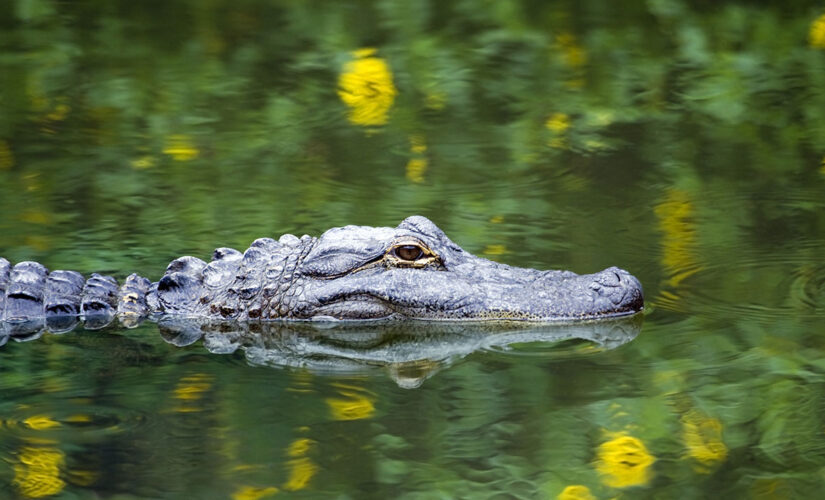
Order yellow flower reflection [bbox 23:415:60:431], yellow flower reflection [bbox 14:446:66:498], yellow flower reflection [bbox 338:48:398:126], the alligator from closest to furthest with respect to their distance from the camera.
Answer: yellow flower reflection [bbox 14:446:66:498]
yellow flower reflection [bbox 23:415:60:431]
the alligator
yellow flower reflection [bbox 338:48:398:126]

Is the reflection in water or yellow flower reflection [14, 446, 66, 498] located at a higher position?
the reflection in water

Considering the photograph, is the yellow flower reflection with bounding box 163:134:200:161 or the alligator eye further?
the yellow flower reflection with bounding box 163:134:200:161

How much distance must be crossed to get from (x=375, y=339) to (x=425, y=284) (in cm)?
41

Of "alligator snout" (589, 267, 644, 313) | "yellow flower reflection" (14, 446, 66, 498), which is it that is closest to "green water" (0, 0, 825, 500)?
"yellow flower reflection" (14, 446, 66, 498)

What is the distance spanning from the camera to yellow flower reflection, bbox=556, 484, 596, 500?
15.2 ft

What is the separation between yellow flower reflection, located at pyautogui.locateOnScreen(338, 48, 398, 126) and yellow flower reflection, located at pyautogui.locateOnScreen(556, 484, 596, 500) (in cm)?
655

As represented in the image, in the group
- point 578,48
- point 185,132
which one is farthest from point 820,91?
point 185,132

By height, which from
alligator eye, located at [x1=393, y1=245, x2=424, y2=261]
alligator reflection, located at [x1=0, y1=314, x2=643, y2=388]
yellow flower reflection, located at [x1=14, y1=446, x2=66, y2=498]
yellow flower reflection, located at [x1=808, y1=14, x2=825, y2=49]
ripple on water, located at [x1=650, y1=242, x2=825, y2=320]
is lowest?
alligator reflection, located at [x1=0, y1=314, x2=643, y2=388]

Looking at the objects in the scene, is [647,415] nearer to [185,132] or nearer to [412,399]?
[412,399]

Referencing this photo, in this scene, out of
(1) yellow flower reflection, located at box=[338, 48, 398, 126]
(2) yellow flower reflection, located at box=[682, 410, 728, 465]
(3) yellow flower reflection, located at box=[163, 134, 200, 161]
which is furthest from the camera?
(1) yellow flower reflection, located at box=[338, 48, 398, 126]

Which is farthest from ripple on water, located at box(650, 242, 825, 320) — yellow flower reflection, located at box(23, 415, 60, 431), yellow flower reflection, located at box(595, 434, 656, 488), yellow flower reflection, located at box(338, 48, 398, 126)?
yellow flower reflection, located at box(338, 48, 398, 126)

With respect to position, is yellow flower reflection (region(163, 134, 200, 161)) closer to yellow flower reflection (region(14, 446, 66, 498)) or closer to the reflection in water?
yellow flower reflection (region(14, 446, 66, 498))

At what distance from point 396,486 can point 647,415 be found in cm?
123

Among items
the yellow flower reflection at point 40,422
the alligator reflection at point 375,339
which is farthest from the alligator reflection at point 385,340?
the yellow flower reflection at point 40,422
